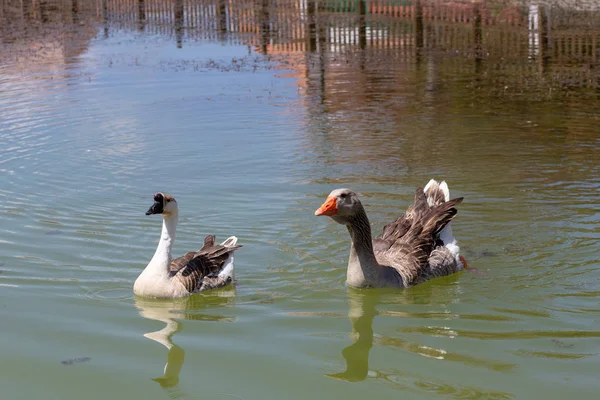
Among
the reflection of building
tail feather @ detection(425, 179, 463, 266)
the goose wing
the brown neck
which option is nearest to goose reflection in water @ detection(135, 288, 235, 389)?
the brown neck

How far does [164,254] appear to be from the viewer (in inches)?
361

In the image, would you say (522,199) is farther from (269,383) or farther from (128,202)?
(269,383)

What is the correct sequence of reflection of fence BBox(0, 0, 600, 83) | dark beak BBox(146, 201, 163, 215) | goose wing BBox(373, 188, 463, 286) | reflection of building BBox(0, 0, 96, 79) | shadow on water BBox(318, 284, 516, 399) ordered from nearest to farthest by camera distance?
shadow on water BBox(318, 284, 516, 399)
dark beak BBox(146, 201, 163, 215)
goose wing BBox(373, 188, 463, 286)
reflection of fence BBox(0, 0, 600, 83)
reflection of building BBox(0, 0, 96, 79)

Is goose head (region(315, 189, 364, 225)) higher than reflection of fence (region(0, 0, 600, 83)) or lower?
lower

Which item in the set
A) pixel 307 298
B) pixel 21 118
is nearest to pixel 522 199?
pixel 307 298

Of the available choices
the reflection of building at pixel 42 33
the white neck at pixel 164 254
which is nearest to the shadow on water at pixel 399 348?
the white neck at pixel 164 254

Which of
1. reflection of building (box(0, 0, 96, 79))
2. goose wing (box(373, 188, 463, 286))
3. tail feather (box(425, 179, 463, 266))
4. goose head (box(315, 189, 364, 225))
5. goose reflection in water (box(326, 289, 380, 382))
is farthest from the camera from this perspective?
reflection of building (box(0, 0, 96, 79))

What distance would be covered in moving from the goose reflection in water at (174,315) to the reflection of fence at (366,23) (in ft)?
48.9

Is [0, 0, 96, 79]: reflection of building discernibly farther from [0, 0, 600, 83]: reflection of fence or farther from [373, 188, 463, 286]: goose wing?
[373, 188, 463, 286]: goose wing

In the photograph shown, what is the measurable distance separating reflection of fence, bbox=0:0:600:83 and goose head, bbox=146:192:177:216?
1486 cm

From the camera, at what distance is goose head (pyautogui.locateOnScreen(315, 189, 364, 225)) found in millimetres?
8953

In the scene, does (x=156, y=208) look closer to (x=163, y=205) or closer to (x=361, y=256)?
(x=163, y=205)

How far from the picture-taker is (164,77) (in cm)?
2230

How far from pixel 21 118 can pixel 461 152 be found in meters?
8.85
